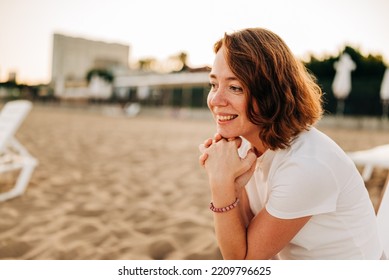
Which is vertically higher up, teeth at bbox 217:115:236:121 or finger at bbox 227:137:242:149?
teeth at bbox 217:115:236:121

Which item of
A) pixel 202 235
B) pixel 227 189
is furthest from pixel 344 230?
pixel 202 235

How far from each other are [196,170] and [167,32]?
9.05 ft

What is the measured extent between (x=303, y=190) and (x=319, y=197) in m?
0.06

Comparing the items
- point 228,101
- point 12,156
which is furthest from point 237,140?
point 12,156

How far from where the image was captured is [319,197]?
1.03 meters

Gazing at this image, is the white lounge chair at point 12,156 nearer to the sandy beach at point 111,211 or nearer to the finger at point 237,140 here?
the sandy beach at point 111,211

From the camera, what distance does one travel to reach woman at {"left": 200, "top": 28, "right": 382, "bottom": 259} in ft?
3.38

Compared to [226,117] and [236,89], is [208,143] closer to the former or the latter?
[226,117]

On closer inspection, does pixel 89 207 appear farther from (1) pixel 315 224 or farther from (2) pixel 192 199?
(1) pixel 315 224

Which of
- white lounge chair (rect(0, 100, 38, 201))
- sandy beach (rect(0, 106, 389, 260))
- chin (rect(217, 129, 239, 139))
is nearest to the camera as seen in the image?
chin (rect(217, 129, 239, 139))

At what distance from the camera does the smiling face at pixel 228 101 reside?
1119 mm

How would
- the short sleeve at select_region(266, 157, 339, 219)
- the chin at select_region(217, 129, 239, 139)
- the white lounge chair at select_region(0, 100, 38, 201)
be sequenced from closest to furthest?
the short sleeve at select_region(266, 157, 339, 219), the chin at select_region(217, 129, 239, 139), the white lounge chair at select_region(0, 100, 38, 201)

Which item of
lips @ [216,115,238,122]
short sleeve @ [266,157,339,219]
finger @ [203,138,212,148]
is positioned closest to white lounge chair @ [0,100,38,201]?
finger @ [203,138,212,148]

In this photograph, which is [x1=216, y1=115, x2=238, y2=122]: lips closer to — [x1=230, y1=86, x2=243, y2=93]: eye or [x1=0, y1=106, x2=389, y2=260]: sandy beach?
[x1=230, y1=86, x2=243, y2=93]: eye
